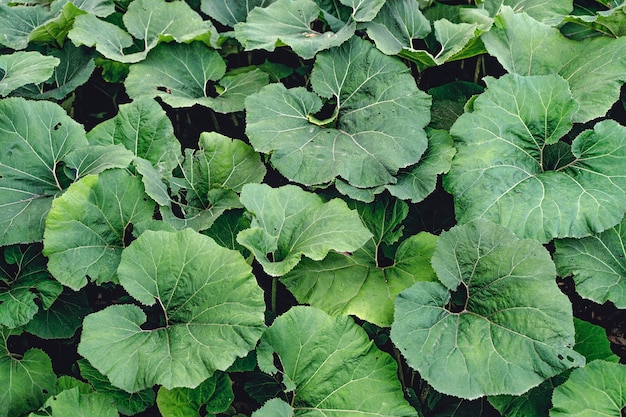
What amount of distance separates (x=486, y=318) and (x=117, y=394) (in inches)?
54.6

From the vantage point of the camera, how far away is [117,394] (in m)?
2.17

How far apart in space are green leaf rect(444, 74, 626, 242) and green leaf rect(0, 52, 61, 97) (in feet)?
6.14

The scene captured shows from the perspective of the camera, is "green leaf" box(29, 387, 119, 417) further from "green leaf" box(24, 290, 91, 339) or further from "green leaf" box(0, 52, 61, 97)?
"green leaf" box(0, 52, 61, 97)

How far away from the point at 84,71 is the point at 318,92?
48.5 inches

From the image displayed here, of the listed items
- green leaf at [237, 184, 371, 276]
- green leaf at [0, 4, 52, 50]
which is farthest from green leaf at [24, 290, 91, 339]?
green leaf at [0, 4, 52, 50]

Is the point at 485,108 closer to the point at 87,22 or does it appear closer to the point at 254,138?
the point at 254,138

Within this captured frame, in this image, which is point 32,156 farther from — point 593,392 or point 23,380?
point 593,392

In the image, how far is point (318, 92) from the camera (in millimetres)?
2711

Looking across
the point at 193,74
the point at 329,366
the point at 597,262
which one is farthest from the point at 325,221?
the point at 193,74

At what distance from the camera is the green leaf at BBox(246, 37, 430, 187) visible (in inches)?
96.7

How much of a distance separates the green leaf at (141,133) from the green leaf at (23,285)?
58cm

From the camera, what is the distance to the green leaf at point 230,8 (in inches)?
128

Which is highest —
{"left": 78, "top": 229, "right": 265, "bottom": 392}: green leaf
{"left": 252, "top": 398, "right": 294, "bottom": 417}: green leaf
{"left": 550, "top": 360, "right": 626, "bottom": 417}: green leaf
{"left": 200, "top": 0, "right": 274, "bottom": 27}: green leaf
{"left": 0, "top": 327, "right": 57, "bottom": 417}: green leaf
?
{"left": 200, "top": 0, "right": 274, "bottom": 27}: green leaf

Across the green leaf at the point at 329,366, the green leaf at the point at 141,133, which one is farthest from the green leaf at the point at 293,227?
the green leaf at the point at 141,133
